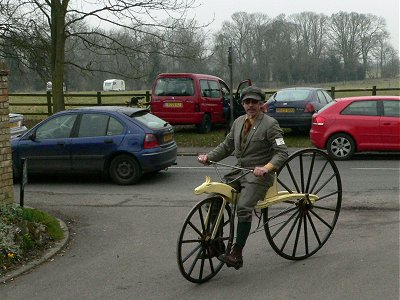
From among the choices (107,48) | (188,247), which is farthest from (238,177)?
(107,48)

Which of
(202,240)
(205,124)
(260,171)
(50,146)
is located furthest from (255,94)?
(205,124)

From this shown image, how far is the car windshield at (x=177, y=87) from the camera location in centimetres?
1958

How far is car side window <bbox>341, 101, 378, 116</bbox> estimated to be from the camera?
14.1 meters

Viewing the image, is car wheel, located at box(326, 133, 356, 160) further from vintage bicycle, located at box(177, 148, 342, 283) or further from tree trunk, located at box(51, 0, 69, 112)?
tree trunk, located at box(51, 0, 69, 112)

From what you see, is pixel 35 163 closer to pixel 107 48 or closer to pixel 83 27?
pixel 107 48

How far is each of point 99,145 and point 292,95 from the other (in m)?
8.68

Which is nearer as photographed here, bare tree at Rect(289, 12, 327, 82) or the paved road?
the paved road

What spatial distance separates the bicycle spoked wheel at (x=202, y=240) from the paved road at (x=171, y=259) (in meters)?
0.15

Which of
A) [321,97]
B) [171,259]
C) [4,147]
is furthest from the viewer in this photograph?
[321,97]

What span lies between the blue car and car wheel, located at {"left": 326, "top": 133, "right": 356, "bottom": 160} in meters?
4.37

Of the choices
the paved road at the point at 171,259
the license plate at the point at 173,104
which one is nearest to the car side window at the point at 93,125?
the paved road at the point at 171,259

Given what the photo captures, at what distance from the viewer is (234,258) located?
5449 millimetres

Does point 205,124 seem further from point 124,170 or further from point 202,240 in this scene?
point 202,240

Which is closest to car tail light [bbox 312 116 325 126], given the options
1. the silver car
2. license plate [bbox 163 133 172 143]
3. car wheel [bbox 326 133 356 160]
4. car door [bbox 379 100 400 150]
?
car wheel [bbox 326 133 356 160]
